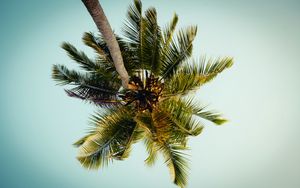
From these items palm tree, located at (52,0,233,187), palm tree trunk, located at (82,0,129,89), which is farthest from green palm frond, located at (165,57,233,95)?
palm tree trunk, located at (82,0,129,89)

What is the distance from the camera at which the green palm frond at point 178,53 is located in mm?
9586

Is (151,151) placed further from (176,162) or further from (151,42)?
(151,42)

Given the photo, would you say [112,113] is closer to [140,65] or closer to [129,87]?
[129,87]

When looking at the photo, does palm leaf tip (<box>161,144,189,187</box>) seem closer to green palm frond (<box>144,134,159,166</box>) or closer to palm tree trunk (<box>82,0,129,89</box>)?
green palm frond (<box>144,134,159,166</box>)

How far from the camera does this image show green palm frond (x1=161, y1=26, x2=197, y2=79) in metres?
9.59

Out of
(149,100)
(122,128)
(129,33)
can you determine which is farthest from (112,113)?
(129,33)

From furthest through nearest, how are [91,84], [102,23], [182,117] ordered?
[91,84] → [182,117] → [102,23]

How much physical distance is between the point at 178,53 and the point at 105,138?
11.2 ft

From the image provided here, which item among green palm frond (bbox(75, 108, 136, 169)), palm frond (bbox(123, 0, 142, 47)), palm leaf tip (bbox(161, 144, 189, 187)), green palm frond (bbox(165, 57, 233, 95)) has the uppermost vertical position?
palm frond (bbox(123, 0, 142, 47))

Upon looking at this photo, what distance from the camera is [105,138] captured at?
9.77 m

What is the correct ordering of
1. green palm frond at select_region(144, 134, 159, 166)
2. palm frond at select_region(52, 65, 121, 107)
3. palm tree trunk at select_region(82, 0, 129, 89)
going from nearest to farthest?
palm tree trunk at select_region(82, 0, 129, 89), green palm frond at select_region(144, 134, 159, 166), palm frond at select_region(52, 65, 121, 107)

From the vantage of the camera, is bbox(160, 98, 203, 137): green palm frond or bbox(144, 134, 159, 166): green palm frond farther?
bbox(144, 134, 159, 166): green palm frond

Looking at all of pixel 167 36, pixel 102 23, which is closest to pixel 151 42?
pixel 167 36

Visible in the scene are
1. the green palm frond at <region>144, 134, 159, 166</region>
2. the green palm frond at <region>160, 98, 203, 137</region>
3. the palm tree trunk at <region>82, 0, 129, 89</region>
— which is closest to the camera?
the palm tree trunk at <region>82, 0, 129, 89</region>
